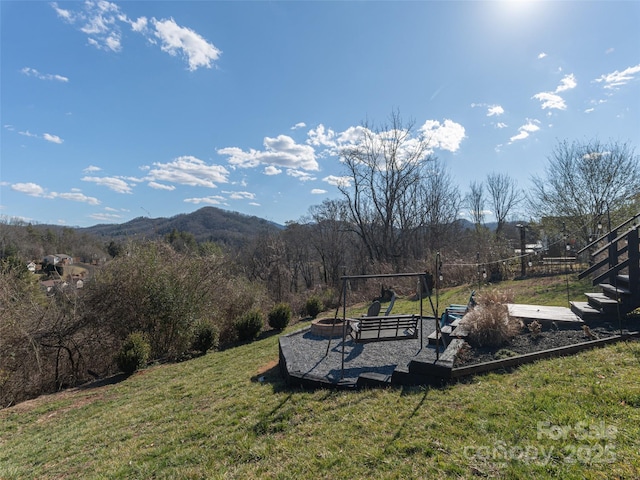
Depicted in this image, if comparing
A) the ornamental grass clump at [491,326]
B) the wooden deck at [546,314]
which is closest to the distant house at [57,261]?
the ornamental grass clump at [491,326]

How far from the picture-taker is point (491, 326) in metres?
4.50

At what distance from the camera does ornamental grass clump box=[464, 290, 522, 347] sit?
4.43 metres

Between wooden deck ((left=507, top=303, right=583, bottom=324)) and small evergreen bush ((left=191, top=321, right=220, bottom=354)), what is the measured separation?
7.63 m

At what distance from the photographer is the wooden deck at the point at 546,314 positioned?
4.85 m

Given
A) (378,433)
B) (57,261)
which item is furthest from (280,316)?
(57,261)

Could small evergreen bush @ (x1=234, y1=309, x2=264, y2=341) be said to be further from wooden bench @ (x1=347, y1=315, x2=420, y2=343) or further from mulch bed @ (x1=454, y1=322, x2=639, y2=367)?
mulch bed @ (x1=454, y1=322, x2=639, y2=367)

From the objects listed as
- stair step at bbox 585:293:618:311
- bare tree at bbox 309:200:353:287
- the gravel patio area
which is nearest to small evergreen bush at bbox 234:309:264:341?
the gravel patio area

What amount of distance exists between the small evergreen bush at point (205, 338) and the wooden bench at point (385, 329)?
5.86 metres

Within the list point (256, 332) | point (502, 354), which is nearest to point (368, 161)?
point (256, 332)

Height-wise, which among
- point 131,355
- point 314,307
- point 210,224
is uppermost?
point 210,224

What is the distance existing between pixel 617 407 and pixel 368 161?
22.4 m

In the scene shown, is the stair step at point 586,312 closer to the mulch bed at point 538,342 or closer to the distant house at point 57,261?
the mulch bed at point 538,342

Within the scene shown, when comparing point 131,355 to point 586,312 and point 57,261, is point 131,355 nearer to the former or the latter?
point 586,312

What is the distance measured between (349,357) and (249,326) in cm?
541
